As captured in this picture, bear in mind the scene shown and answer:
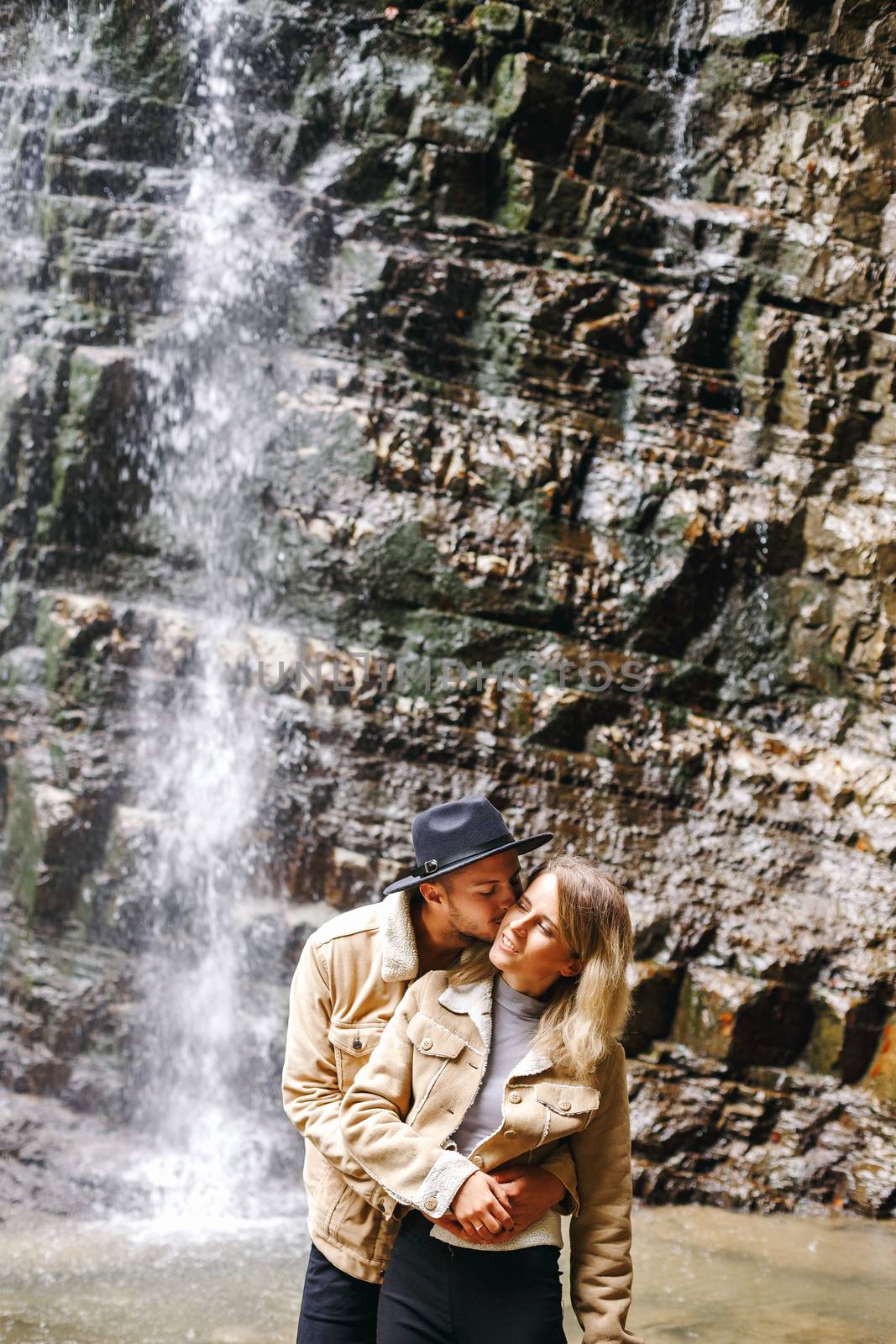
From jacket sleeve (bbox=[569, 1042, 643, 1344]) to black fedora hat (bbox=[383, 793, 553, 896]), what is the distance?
17.7 inches

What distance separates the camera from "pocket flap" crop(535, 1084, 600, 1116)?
1952 mm

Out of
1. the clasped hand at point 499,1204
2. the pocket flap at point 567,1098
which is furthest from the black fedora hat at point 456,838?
the clasped hand at point 499,1204

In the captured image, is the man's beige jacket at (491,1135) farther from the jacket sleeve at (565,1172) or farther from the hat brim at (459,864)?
the hat brim at (459,864)

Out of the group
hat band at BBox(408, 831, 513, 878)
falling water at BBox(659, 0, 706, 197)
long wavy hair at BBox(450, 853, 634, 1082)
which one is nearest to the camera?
long wavy hair at BBox(450, 853, 634, 1082)

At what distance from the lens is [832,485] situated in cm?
646

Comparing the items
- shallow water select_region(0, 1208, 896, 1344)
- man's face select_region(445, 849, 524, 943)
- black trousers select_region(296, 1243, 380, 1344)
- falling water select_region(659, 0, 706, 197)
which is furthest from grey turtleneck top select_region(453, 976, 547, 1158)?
falling water select_region(659, 0, 706, 197)

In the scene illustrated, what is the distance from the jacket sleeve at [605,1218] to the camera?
198 cm

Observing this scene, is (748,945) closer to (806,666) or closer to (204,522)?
(806,666)

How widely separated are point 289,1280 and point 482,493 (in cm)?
418

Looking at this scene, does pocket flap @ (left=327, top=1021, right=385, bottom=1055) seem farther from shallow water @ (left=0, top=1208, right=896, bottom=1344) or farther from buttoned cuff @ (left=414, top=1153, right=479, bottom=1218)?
shallow water @ (left=0, top=1208, right=896, bottom=1344)

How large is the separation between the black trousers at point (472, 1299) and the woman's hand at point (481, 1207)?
11 cm

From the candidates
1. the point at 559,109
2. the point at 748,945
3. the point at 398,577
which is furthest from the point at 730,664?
the point at 559,109

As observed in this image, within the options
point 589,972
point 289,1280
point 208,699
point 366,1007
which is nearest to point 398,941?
point 366,1007

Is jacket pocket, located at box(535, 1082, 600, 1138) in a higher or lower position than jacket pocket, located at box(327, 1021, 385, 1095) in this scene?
higher
